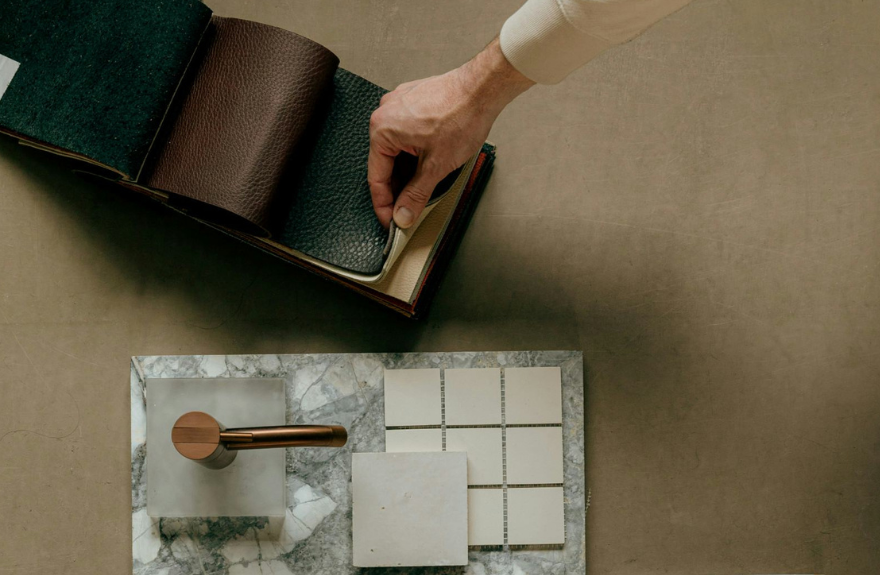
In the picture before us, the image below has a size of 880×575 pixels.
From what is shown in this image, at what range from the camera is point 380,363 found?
30.9 inches

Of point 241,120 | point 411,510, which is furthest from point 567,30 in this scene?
point 411,510

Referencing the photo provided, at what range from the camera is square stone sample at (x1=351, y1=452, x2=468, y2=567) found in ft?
2.48

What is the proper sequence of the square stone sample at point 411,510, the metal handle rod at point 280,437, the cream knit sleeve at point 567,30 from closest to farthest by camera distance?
the cream knit sleeve at point 567,30
the metal handle rod at point 280,437
the square stone sample at point 411,510

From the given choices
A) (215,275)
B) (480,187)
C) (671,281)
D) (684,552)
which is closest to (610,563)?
(684,552)

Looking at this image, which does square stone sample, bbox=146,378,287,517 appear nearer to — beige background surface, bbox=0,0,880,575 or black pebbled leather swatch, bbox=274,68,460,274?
beige background surface, bbox=0,0,880,575

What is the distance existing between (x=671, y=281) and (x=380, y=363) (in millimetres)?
378

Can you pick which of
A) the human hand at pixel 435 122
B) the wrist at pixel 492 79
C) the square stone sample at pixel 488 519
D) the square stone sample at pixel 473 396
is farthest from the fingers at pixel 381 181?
the square stone sample at pixel 488 519

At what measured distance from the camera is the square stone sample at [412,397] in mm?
773

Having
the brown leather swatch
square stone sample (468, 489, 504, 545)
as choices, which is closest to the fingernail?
the brown leather swatch

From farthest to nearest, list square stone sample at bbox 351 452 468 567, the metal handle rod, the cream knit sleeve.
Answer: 1. square stone sample at bbox 351 452 468 567
2. the metal handle rod
3. the cream knit sleeve

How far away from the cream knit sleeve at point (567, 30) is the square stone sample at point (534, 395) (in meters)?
0.35

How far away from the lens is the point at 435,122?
62cm

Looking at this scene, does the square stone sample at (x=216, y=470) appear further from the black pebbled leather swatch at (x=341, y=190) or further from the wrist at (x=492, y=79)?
the wrist at (x=492, y=79)

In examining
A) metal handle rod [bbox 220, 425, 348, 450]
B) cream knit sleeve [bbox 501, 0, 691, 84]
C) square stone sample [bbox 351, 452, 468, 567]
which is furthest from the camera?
square stone sample [bbox 351, 452, 468, 567]
